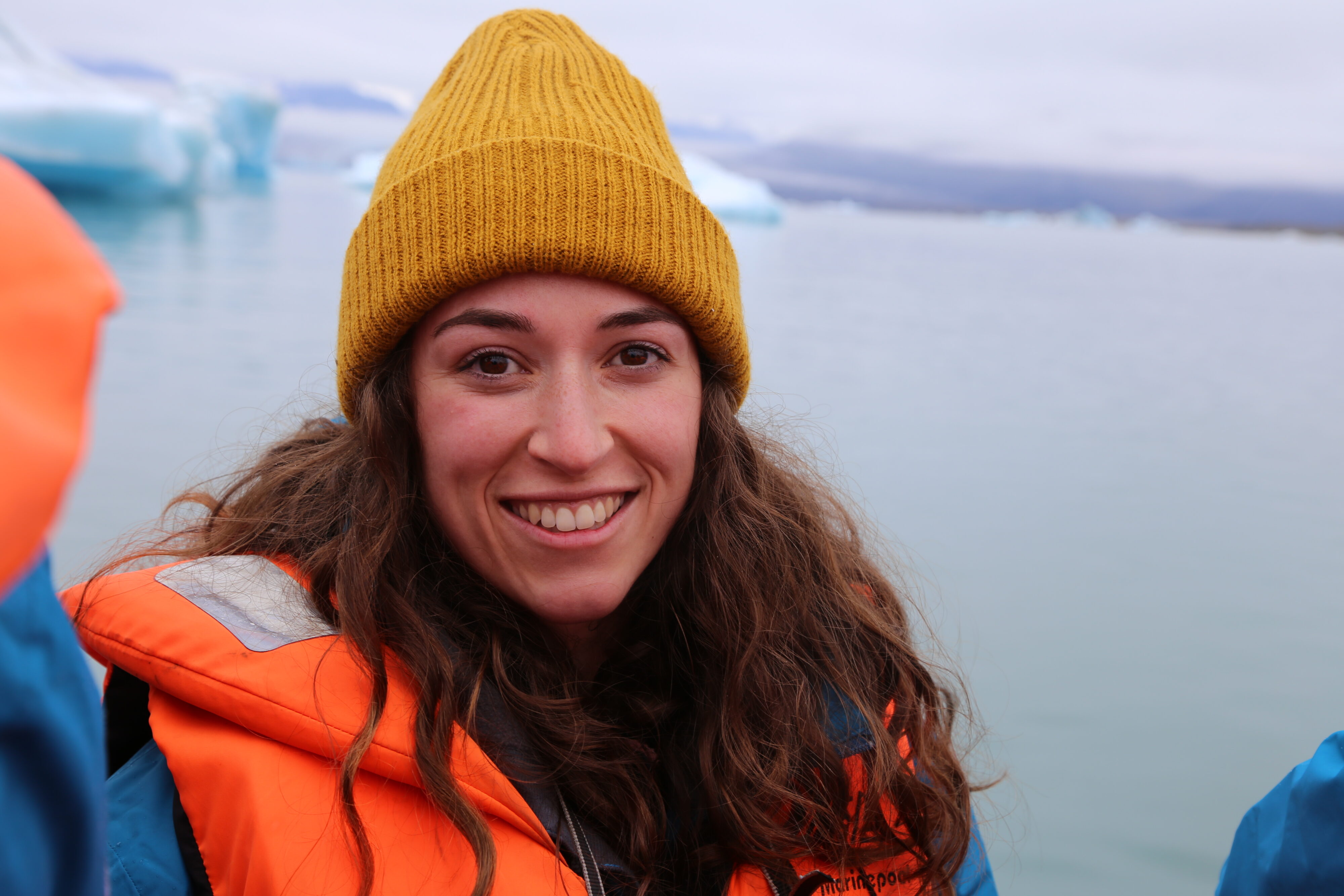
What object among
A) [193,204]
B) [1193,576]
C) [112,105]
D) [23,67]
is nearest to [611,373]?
[1193,576]

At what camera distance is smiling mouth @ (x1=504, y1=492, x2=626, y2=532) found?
4.70ft

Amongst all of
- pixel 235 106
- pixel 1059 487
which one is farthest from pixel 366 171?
pixel 1059 487

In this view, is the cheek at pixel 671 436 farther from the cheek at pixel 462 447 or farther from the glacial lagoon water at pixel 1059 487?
the glacial lagoon water at pixel 1059 487

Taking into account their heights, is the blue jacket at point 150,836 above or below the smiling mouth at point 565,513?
below

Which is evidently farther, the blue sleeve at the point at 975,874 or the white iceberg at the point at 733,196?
the white iceberg at the point at 733,196

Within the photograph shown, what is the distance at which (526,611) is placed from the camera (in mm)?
1581

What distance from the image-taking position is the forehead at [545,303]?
1400mm

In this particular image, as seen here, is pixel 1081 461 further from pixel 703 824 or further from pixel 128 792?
pixel 128 792

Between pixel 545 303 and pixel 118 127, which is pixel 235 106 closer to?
pixel 118 127

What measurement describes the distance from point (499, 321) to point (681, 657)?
66 centimetres

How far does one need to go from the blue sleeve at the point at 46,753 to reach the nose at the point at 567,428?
870 mm

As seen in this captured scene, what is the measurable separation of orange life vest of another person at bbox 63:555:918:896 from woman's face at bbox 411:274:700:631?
0.26 metres

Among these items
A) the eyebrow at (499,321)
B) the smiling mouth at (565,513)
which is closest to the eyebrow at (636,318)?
the eyebrow at (499,321)

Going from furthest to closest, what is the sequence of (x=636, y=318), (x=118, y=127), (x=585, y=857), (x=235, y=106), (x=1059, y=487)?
(x=235, y=106) < (x=118, y=127) < (x=1059, y=487) < (x=636, y=318) < (x=585, y=857)
